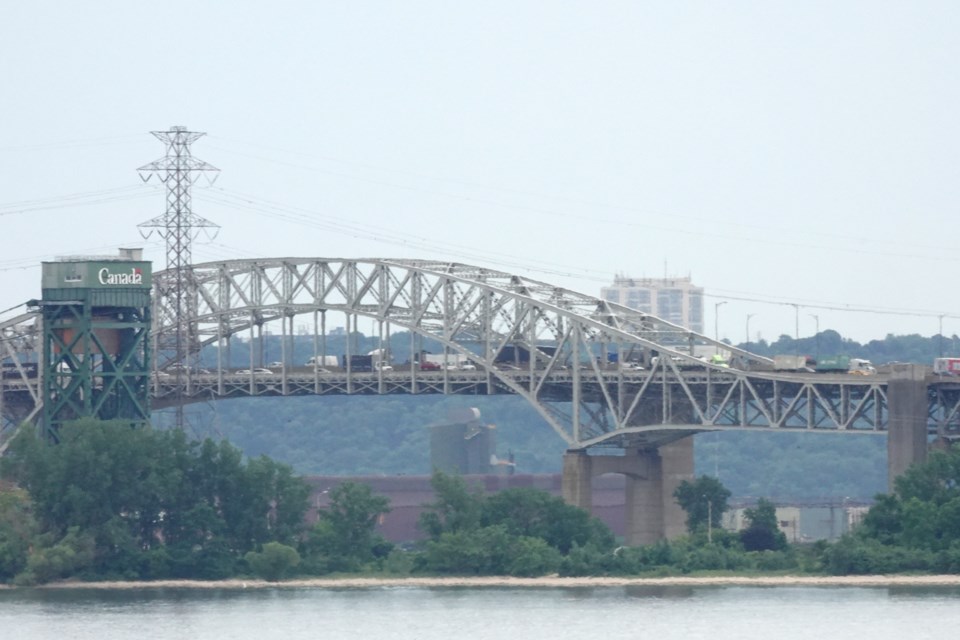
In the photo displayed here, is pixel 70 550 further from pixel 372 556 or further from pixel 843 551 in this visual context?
pixel 843 551

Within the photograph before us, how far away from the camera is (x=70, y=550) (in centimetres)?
14525

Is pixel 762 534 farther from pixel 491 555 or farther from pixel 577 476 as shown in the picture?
pixel 577 476

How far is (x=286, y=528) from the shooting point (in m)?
153

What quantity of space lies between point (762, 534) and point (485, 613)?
107 ft

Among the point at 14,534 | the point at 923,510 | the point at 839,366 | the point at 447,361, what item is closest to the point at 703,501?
the point at 839,366

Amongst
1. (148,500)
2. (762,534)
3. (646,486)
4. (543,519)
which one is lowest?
(762,534)

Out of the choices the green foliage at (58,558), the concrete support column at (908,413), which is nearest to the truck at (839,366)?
the concrete support column at (908,413)

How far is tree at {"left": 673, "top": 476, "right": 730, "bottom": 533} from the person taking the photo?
16438cm

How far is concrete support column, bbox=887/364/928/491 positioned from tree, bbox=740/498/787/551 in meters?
8.28

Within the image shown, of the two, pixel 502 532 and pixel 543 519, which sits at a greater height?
pixel 543 519

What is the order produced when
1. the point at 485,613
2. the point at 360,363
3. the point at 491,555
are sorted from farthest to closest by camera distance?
Answer: 1. the point at 360,363
2. the point at 491,555
3. the point at 485,613

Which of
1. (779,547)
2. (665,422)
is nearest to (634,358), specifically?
(665,422)

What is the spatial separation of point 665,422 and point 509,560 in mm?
23474

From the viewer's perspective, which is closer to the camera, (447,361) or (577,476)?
(577,476)
